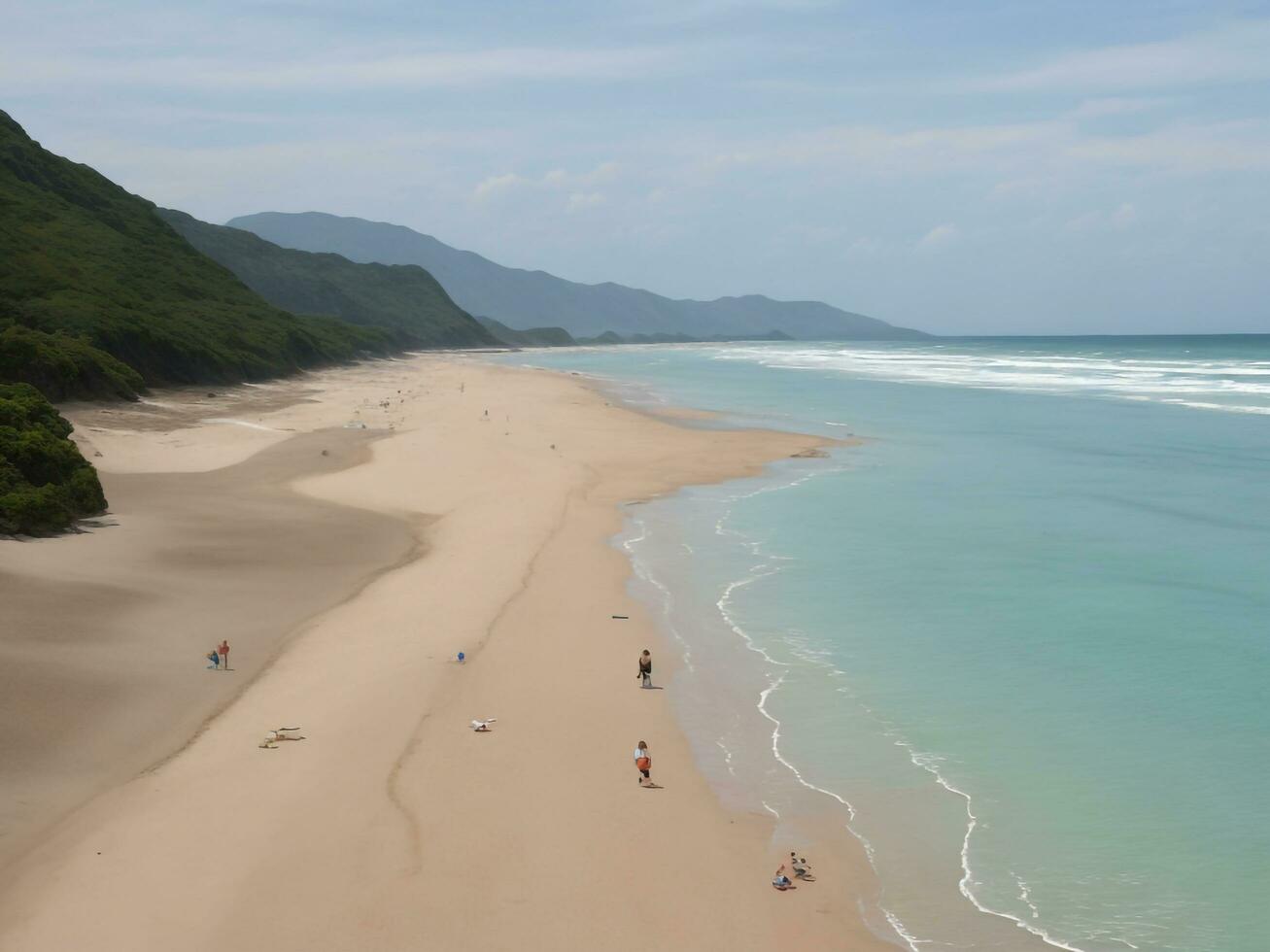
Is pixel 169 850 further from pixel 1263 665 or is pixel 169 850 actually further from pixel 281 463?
pixel 281 463

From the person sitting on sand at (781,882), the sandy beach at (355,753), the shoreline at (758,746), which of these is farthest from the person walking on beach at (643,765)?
the person sitting on sand at (781,882)

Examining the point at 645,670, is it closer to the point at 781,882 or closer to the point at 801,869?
the point at 801,869

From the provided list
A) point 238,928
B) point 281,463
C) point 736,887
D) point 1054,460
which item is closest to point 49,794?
point 238,928

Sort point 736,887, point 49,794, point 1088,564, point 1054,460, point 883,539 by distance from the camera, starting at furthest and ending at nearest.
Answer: point 1054,460, point 883,539, point 1088,564, point 49,794, point 736,887

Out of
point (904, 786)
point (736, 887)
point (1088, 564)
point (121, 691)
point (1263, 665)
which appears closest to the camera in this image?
point (736, 887)

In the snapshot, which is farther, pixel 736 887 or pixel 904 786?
pixel 904 786

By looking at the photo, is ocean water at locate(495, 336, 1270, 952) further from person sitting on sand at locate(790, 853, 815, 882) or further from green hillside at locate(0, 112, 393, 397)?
green hillside at locate(0, 112, 393, 397)

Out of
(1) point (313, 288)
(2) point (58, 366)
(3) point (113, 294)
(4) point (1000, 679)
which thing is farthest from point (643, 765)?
(1) point (313, 288)
